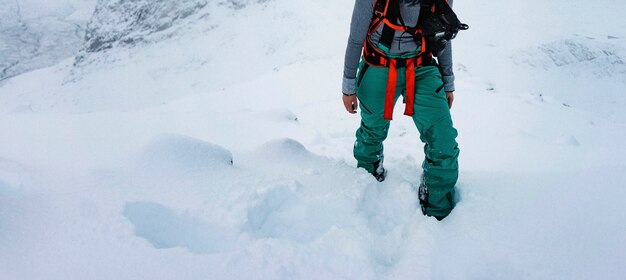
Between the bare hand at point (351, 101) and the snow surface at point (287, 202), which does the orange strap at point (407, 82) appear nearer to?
the bare hand at point (351, 101)

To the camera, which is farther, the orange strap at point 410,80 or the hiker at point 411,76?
the orange strap at point 410,80

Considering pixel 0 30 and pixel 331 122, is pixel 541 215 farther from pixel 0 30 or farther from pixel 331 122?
pixel 0 30

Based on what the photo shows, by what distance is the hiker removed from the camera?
262 centimetres

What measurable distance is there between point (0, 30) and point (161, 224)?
72.0m

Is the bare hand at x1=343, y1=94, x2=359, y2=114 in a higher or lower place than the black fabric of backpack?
lower

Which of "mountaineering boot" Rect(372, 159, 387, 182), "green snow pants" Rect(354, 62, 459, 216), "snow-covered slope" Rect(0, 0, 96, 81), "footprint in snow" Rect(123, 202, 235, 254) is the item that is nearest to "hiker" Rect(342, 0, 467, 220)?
"green snow pants" Rect(354, 62, 459, 216)

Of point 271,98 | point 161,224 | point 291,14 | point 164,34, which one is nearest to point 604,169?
point 161,224

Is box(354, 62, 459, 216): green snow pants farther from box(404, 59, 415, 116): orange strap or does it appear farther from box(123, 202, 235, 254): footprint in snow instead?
box(123, 202, 235, 254): footprint in snow

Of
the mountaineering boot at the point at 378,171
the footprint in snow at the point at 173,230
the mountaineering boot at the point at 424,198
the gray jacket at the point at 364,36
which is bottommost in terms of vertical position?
the mountaineering boot at the point at 378,171

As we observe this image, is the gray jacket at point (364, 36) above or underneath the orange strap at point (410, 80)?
above

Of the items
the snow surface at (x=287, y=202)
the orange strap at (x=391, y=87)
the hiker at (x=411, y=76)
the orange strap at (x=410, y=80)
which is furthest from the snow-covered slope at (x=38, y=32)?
the orange strap at (x=410, y=80)

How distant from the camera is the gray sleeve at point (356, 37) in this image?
8.54ft

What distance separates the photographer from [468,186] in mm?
2945

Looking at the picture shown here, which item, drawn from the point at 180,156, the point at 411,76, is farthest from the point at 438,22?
the point at 180,156
